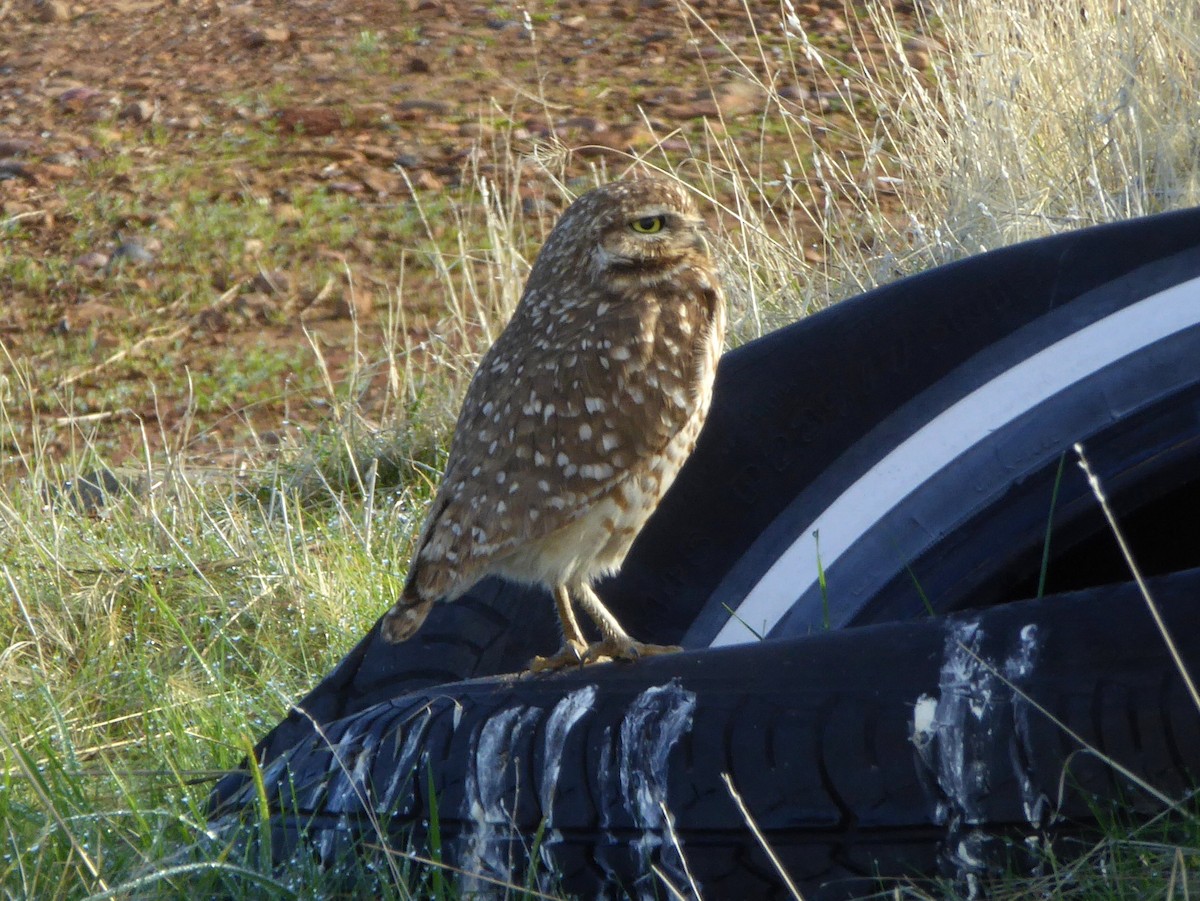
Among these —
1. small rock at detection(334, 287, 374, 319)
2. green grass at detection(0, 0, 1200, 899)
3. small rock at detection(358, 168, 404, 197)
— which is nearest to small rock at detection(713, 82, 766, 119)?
green grass at detection(0, 0, 1200, 899)

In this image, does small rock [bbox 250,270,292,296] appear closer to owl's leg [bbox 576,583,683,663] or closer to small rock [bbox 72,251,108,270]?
small rock [bbox 72,251,108,270]

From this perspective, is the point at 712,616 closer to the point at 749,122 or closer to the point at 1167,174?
the point at 1167,174

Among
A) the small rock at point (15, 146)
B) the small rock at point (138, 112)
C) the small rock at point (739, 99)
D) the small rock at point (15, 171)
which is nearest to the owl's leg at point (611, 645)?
the small rock at point (739, 99)

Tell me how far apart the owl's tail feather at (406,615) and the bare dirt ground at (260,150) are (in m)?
3.18

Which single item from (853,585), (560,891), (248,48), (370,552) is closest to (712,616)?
(853,585)

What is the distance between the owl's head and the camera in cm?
268

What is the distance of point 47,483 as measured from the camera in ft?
14.9

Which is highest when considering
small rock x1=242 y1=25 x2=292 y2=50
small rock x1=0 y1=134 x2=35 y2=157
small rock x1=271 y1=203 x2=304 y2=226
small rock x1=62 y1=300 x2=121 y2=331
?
small rock x1=242 y1=25 x2=292 y2=50

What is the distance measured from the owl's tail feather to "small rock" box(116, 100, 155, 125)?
748cm

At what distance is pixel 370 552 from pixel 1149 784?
2.47 m

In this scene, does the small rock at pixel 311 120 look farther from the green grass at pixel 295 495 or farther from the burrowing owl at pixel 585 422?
the burrowing owl at pixel 585 422

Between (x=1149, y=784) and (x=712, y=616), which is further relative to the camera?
(x=712, y=616)

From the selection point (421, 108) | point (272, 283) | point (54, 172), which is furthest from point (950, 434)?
point (54, 172)

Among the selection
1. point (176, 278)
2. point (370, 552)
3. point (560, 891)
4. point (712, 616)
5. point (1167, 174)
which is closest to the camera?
point (560, 891)
